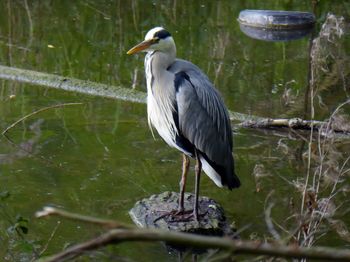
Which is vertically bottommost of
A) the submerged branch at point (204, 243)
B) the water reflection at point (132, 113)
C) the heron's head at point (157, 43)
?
the water reflection at point (132, 113)

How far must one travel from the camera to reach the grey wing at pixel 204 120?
4.36m

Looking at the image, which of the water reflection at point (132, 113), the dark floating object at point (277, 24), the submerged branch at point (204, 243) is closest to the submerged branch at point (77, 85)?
the water reflection at point (132, 113)

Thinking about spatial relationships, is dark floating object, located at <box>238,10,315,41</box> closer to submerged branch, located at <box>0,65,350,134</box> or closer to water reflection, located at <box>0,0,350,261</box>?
water reflection, located at <box>0,0,350,261</box>

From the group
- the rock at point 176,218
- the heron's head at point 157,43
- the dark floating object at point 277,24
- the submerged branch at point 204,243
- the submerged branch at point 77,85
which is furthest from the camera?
the dark floating object at point 277,24

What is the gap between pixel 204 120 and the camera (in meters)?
4.41

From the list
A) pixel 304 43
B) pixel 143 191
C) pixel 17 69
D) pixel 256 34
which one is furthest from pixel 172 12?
pixel 143 191

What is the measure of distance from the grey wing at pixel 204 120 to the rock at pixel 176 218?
0.62 feet

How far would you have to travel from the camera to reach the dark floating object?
827cm

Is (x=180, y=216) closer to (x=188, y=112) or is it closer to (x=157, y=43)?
(x=188, y=112)

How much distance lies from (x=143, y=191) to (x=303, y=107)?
6.60 ft

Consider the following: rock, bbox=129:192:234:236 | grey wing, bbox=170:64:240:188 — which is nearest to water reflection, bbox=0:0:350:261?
rock, bbox=129:192:234:236

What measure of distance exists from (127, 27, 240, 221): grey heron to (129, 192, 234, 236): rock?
0.07 m

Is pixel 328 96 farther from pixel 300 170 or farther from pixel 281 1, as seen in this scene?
pixel 281 1

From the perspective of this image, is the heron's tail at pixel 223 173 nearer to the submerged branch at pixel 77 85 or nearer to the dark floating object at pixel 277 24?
the submerged branch at pixel 77 85
